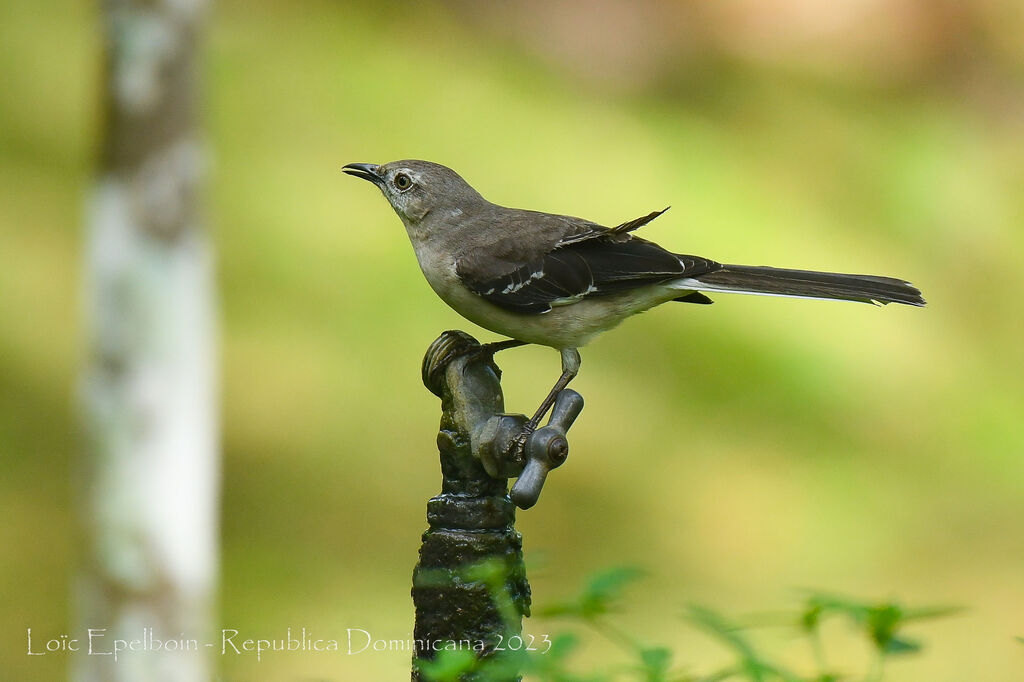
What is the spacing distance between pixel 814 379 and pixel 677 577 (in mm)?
1590

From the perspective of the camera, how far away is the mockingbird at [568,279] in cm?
304

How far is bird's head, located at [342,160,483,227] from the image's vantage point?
3426 millimetres

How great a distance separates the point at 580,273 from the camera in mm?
3111

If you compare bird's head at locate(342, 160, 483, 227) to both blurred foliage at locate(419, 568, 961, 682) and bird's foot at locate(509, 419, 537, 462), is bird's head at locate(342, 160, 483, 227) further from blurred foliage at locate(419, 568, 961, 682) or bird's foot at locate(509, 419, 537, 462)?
blurred foliage at locate(419, 568, 961, 682)

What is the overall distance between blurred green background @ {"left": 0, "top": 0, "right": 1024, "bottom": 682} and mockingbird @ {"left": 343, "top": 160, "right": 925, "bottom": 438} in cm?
280

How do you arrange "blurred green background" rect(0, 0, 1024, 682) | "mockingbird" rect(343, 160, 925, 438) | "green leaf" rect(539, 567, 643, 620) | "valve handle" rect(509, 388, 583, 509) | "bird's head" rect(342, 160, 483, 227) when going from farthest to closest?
"blurred green background" rect(0, 0, 1024, 682)
"bird's head" rect(342, 160, 483, 227)
"mockingbird" rect(343, 160, 925, 438)
"valve handle" rect(509, 388, 583, 509)
"green leaf" rect(539, 567, 643, 620)

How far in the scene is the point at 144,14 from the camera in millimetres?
4258

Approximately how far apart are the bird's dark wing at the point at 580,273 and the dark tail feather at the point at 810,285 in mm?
70

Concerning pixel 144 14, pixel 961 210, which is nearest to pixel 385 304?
pixel 144 14

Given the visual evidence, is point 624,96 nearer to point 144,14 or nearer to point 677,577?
point 677,577

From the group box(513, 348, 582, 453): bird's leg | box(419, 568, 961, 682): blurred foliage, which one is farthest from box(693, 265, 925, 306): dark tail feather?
box(419, 568, 961, 682): blurred foliage

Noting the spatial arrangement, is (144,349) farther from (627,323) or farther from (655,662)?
(655,662)

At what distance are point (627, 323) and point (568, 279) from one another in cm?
382

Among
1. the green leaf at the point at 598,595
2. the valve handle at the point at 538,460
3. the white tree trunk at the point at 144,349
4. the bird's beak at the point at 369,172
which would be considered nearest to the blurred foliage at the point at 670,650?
the green leaf at the point at 598,595
